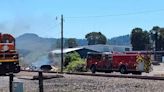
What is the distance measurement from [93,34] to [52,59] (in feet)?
355

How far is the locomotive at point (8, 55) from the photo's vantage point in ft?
120

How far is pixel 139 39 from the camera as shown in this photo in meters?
151

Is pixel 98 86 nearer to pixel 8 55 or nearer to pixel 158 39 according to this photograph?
pixel 8 55

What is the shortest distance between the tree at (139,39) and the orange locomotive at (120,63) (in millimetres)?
101006

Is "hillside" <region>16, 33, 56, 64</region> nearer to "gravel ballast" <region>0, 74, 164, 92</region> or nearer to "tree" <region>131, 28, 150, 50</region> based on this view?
"tree" <region>131, 28, 150, 50</region>

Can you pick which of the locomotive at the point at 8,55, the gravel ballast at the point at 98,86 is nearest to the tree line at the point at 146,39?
the locomotive at the point at 8,55

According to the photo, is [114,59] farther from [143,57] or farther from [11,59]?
[11,59]

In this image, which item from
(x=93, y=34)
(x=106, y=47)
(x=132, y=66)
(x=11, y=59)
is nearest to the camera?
(x=11, y=59)

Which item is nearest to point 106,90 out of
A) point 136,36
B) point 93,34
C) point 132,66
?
point 132,66

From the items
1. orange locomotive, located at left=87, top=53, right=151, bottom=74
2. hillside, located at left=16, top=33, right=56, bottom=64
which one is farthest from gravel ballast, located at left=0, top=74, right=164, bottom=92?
hillside, located at left=16, top=33, right=56, bottom=64

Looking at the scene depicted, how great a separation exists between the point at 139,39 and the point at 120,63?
104837mm

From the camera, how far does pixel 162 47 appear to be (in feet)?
493

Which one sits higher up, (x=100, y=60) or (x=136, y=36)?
(x=136, y=36)

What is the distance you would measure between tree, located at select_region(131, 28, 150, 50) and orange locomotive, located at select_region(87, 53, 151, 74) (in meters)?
101
